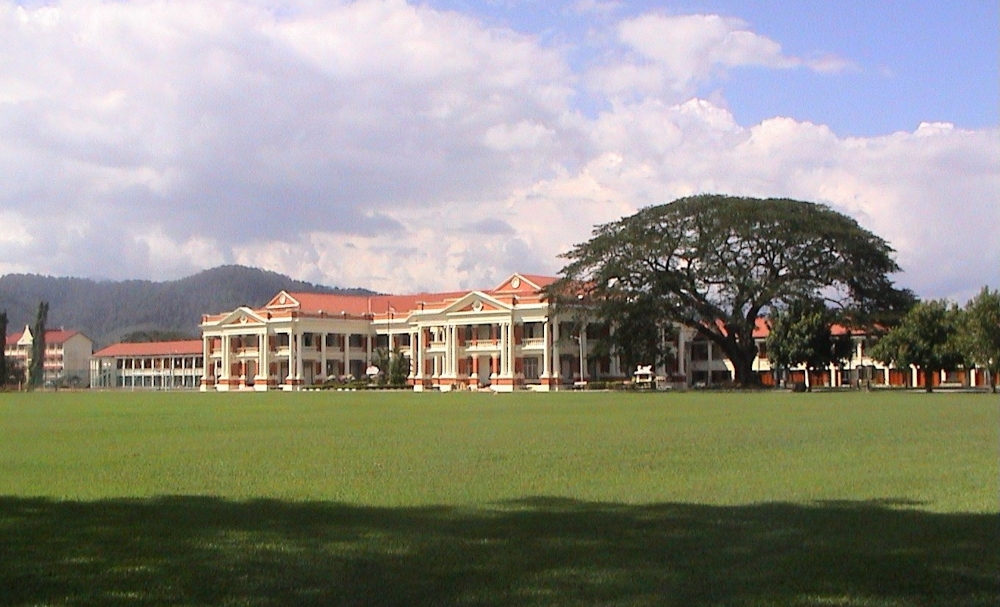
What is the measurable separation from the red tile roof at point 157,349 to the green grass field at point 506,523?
11348cm

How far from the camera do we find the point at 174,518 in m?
11.2

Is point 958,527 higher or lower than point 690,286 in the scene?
lower

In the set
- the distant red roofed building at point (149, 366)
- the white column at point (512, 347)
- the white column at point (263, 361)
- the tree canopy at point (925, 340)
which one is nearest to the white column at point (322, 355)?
the white column at point (263, 361)

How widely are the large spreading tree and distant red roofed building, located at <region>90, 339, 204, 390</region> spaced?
71217 millimetres

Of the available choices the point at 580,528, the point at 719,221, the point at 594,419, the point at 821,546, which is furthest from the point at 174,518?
the point at 719,221

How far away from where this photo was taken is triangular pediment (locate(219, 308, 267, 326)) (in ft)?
356

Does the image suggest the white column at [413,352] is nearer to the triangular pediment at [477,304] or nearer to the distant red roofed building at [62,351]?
the triangular pediment at [477,304]

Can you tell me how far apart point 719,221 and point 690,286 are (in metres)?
4.71

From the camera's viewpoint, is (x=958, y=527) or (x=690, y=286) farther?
(x=690, y=286)

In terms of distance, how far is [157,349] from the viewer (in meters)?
136

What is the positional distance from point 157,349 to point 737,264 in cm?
8799

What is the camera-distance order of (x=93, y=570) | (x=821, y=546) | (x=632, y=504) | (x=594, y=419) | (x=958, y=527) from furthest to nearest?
(x=594, y=419) < (x=632, y=504) < (x=958, y=527) < (x=821, y=546) < (x=93, y=570)

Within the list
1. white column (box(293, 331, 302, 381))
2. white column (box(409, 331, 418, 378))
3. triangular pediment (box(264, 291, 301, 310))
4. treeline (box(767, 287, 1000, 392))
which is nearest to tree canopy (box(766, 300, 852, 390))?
treeline (box(767, 287, 1000, 392))

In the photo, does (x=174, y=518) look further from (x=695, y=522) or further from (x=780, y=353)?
(x=780, y=353)
